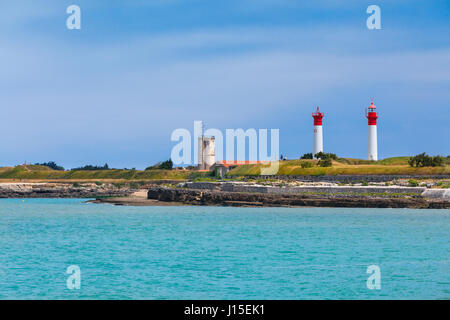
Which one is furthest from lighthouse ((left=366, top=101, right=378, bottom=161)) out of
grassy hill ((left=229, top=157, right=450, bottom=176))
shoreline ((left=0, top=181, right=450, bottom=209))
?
shoreline ((left=0, top=181, right=450, bottom=209))

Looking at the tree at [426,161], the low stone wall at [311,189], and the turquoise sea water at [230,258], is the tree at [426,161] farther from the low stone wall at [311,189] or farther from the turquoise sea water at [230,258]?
the turquoise sea water at [230,258]

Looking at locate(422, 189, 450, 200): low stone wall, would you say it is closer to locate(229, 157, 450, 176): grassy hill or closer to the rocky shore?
the rocky shore

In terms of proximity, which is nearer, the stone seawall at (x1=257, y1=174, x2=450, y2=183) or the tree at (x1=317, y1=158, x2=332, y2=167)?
the stone seawall at (x1=257, y1=174, x2=450, y2=183)

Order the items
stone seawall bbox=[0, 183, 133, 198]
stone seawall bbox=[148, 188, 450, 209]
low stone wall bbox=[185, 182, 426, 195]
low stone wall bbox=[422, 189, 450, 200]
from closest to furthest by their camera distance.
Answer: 1. stone seawall bbox=[148, 188, 450, 209]
2. low stone wall bbox=[422, 189, 450, 200]
3. low stone wall bbox=[185, 182, 426, 195]
4. stone seawall bbox=[0, 183, 133, 198]

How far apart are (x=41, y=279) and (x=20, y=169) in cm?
14812

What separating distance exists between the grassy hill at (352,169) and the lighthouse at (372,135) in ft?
4.12

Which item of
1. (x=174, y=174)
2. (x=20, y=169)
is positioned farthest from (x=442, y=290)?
(x=20, y=169)

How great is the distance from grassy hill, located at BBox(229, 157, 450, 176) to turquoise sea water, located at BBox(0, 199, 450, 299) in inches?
1171

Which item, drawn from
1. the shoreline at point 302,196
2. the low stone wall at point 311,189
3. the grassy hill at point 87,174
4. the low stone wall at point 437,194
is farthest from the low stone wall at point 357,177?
the grassy hill at point 87,174

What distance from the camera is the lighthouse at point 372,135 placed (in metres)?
96.1

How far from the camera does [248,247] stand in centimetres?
3284

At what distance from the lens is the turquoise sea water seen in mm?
21000

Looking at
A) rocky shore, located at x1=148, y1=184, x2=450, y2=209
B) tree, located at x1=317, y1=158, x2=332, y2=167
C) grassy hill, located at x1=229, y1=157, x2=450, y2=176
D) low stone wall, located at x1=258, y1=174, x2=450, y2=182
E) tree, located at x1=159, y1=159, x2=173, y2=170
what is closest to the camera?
rocky shore, located at x1=148, y1=184, x2=450, y2=209

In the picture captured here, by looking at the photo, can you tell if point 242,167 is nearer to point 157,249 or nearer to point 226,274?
point 157,249
